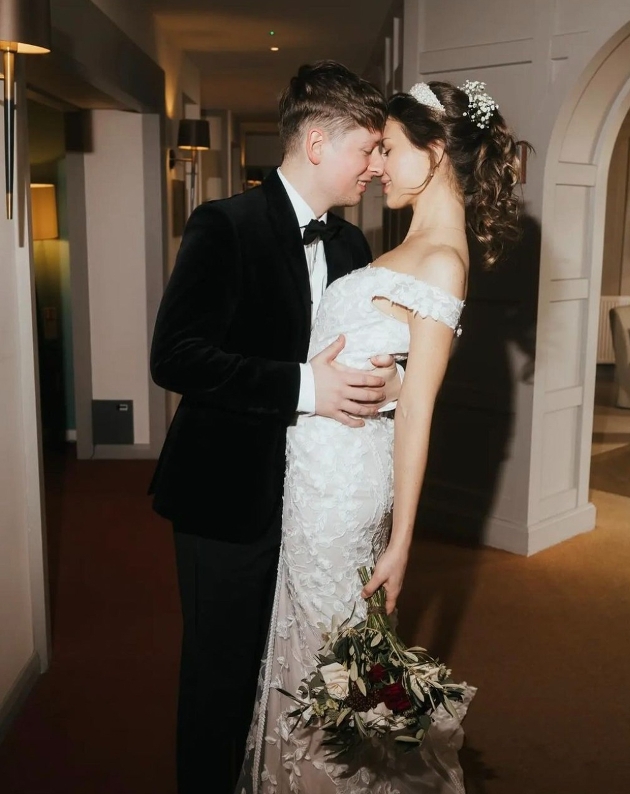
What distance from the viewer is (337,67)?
210 cm

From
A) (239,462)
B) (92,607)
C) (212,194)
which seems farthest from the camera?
(212,194)

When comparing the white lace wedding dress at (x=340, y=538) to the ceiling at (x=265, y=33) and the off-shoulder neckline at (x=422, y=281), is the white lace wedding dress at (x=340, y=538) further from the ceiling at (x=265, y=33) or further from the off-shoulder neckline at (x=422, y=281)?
the ceiling at (x=265, y=33)

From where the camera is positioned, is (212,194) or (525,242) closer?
(525,242)

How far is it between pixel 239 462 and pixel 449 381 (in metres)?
2.78

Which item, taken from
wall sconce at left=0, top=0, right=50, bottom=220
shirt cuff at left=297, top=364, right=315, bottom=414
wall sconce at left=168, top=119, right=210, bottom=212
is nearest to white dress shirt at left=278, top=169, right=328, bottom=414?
shirt cuff at left=297, top=364, right=315, bottom=414

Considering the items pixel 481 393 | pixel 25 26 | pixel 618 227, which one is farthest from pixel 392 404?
pixel 618 227

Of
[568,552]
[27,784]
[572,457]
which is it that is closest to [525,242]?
[572,457]

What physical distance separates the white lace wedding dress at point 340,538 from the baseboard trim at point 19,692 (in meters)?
1.16

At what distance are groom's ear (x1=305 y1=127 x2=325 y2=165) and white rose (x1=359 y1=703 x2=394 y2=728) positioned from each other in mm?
1184

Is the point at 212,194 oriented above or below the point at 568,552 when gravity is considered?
above

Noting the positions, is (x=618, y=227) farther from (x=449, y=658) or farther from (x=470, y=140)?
(x=470, y=140)

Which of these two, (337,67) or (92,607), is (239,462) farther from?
(92,607)

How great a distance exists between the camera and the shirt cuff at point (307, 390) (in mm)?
1999

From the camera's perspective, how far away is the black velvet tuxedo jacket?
1941mm
